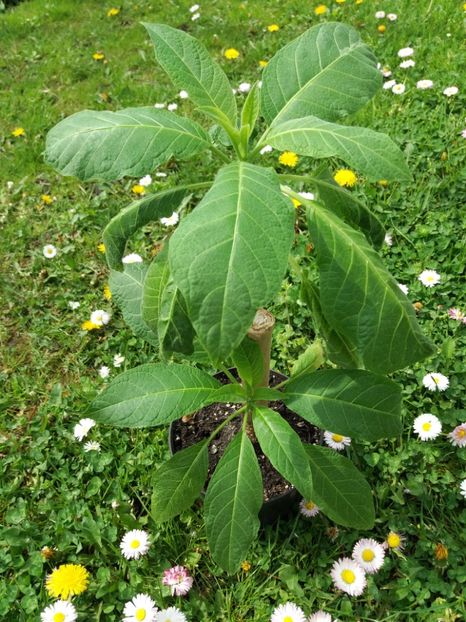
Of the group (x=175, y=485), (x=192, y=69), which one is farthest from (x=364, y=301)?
(x=175, y=485)

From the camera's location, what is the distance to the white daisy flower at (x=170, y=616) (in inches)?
69.2

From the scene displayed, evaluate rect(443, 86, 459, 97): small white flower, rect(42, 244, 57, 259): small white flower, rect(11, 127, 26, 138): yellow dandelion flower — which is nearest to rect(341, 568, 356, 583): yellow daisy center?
rect(42, 244, 57, 259): small white flower

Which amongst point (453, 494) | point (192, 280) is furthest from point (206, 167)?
point (192, 280)

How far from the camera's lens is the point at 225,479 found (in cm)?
162

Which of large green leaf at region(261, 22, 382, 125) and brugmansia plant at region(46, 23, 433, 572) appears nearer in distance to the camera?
brugmansia plant at region(46, 23, 433, 572)

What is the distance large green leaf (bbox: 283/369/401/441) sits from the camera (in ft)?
5.21

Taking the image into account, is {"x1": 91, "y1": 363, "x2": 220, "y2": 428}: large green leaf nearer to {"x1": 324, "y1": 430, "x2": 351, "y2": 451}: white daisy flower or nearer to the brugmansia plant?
the brugmansia plant

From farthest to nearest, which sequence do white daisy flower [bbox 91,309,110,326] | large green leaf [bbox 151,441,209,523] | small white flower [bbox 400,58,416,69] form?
small white flower [bbox 400,58,416,69] → white daisy flower [bbox 91,309,110,326] → large green leaf [bbox 151,441,209,523]

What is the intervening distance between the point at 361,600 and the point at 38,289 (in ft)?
6.74

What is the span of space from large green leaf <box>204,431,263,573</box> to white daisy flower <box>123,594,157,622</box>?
0.35m

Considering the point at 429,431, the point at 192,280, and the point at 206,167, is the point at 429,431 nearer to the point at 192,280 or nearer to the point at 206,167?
the point at 192,280

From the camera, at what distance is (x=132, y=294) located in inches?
72.5

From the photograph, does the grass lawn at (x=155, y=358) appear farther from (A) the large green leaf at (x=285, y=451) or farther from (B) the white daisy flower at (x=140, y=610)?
(A) the large green leaf at (x=285, y=451)

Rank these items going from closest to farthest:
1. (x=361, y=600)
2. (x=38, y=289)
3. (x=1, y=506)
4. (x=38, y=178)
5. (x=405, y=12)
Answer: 1. (x=361, y=600)
2. (x=1, y=506)
3. (x=38, y=289)
4. (x=38, y=178)
5. (x=405, y=12)
